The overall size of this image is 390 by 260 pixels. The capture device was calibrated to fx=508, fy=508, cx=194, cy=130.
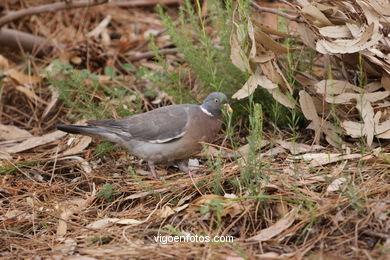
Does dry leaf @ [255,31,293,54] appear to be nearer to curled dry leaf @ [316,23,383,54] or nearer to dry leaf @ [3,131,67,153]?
curled dry leaf @ [316,23,383,54]

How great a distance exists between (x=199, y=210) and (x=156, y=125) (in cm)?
133

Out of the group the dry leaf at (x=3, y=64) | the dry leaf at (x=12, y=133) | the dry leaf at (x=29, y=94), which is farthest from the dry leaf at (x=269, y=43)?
the dry leaf at (x=3, y=64)

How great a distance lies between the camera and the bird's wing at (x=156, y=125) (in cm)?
468

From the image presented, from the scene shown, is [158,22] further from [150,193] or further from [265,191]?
[265,191]

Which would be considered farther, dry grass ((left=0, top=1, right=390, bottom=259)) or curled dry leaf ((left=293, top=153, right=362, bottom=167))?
curled dry leaf ((left=293, top=153, right=362, bottom=167))

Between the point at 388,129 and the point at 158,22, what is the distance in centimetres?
438

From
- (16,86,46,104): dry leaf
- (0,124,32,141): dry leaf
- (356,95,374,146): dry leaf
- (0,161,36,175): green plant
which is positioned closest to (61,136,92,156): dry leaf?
(0,161,36,175): green plant

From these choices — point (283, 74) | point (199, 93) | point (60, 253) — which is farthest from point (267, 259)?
point (199, 93)

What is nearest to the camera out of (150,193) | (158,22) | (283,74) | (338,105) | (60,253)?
(60,253)

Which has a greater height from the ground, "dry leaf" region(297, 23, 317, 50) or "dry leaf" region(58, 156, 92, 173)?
"dry leaf" region(297, 23, 317, 50)

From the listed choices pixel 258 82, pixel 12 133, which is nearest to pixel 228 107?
pixel 258 82

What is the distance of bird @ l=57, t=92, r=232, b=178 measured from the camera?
4.66 m

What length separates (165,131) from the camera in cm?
471

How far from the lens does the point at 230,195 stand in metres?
3.73
